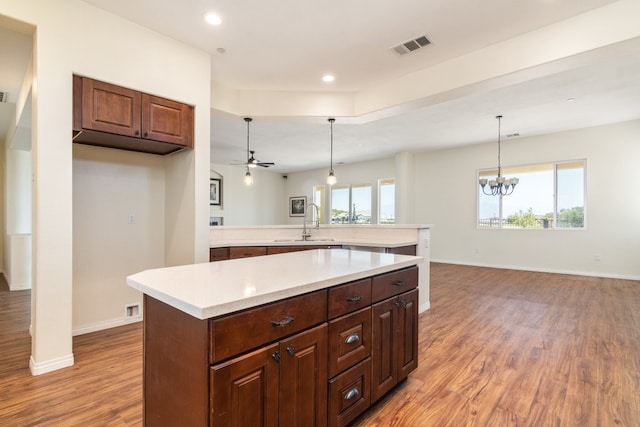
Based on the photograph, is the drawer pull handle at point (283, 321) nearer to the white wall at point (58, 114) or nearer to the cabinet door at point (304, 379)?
the cabinet door at point (304, 379)

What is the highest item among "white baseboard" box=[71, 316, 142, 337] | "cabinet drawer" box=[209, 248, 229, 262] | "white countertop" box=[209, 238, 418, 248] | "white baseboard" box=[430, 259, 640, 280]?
"white countertop" box=[209, 238, 418, 248]

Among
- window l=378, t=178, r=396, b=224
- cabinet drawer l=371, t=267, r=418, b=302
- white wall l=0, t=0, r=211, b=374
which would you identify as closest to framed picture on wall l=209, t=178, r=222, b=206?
window l=378, t=178, r=396, b=224

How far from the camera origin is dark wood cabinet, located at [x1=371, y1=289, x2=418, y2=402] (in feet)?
5.91

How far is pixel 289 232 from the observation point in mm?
4879

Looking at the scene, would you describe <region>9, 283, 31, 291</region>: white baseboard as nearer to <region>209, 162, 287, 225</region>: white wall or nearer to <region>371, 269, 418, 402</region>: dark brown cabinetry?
<region>209, 162, 287, 225</region>: white wall

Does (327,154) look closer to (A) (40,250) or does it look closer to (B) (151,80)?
(B) (151,80)

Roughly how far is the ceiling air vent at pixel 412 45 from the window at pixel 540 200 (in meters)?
5.02

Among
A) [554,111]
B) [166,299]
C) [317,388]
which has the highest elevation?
[554,111]

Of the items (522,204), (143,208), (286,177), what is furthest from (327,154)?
(143,208)

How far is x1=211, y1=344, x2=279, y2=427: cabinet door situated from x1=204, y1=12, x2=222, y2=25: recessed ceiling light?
111 inches

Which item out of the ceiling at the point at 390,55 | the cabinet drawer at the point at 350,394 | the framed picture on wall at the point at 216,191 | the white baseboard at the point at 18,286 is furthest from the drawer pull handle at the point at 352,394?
the framed picture on wall at the point at 216,191

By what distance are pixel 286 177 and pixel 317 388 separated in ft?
34.2

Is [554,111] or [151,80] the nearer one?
[151,80]

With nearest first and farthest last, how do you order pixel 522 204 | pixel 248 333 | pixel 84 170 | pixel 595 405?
pixel 248 333 < pixel 595 405 < pixel 84 170 < pixel 522 204
